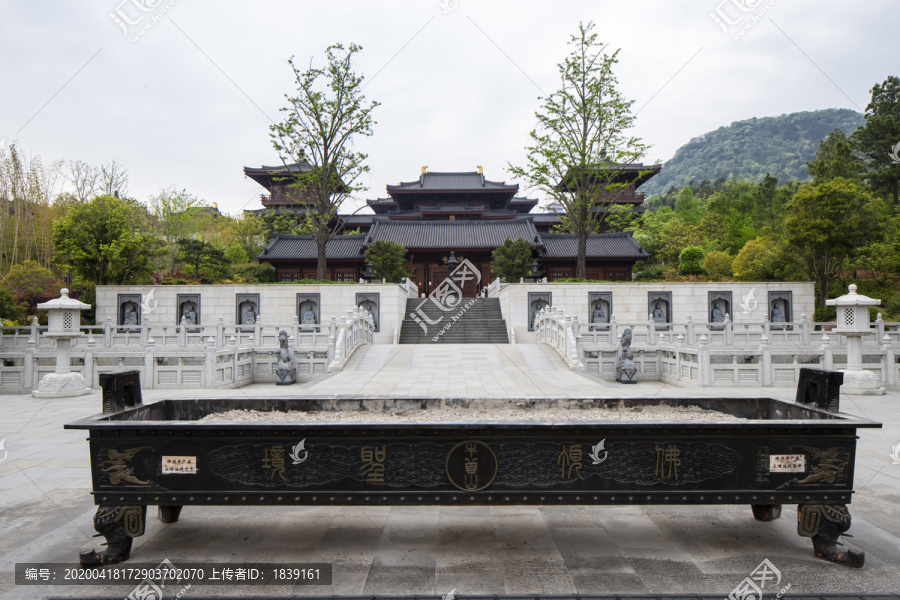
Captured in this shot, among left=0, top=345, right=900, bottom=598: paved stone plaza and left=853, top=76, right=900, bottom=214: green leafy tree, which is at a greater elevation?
left=853, top=76, right=900, bottom=214: green leafy tree

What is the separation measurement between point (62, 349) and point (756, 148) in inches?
4605

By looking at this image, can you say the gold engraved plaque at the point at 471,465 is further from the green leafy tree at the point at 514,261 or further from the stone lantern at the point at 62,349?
the green leafy tree at the point at 514,261

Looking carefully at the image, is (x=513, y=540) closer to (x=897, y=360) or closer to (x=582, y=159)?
(x=897, y=360)

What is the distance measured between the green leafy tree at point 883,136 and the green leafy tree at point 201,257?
35369mm

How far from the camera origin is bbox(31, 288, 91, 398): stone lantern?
380 inches

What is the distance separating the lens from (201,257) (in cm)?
2602

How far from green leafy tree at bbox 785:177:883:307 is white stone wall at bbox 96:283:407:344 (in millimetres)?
16219

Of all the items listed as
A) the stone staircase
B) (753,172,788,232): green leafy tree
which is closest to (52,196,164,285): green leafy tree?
the stone staircase

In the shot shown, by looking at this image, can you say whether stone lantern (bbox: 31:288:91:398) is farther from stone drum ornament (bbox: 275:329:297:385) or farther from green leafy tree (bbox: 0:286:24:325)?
green leafy tree (bbox: 0:286:24:325)

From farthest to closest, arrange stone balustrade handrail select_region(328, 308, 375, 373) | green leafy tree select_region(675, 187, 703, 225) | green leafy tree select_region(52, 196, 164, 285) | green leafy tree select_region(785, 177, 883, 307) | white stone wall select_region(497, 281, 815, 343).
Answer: green leafy tree select_region(675, 187, 703, 225) → white stone wall select_region(497, 281, 815, 343) → green leafy tree select_region(52, 196, 164, 285) → green leafy tree select_region(785, 177, 883, 307) → stone balustrade handrail select_region(328, 308, 375, 373)

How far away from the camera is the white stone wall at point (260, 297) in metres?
20.3

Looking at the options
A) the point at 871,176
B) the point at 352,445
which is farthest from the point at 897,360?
the point at 871,176

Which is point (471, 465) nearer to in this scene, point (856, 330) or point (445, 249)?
point (856, 330)

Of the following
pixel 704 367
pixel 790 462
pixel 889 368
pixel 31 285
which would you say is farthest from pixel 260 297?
pixel 790 462
